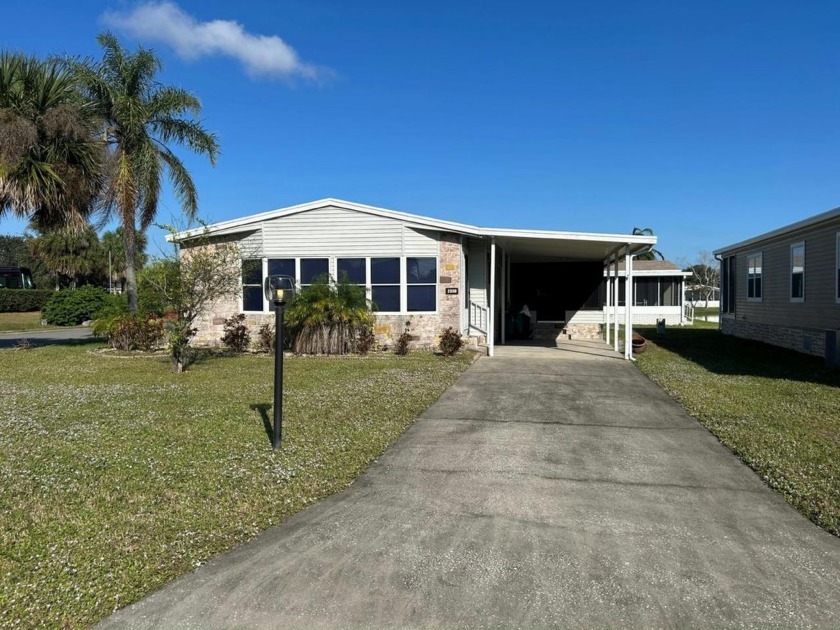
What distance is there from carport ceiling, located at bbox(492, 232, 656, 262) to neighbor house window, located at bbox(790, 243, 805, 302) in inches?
162

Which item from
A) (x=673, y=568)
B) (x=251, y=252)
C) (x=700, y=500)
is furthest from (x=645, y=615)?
(x=251, y=252)

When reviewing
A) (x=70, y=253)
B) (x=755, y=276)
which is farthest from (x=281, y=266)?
(x=70, y=253)

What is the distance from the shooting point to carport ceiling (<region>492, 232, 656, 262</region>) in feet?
41.9

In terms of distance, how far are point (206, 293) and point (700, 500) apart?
970 cm

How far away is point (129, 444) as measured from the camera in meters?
5.90

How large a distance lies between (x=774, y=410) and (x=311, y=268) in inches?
429

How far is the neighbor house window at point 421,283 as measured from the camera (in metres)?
14.6

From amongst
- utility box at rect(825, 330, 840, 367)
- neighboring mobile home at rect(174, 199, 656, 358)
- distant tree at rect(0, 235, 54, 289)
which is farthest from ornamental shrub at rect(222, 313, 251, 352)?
distant tree at rect(0, 235, 54, 289)

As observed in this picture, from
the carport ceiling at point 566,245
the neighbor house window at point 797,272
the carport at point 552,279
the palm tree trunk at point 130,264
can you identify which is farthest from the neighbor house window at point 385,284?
the neighbor house window at point 797,272

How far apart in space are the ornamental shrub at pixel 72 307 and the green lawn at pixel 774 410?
2761 centimetres

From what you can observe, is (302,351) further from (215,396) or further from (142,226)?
(142,226)

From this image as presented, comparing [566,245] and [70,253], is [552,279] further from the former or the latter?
[70,253]

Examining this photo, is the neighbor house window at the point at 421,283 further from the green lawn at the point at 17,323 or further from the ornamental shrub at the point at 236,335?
the green lawn at the point at 17,323

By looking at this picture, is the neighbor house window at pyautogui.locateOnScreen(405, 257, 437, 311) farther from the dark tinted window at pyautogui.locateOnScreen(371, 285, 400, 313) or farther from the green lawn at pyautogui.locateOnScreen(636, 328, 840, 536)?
the green lawn at pyautogui.locateOnScreen(636, 328, 840, 536)
